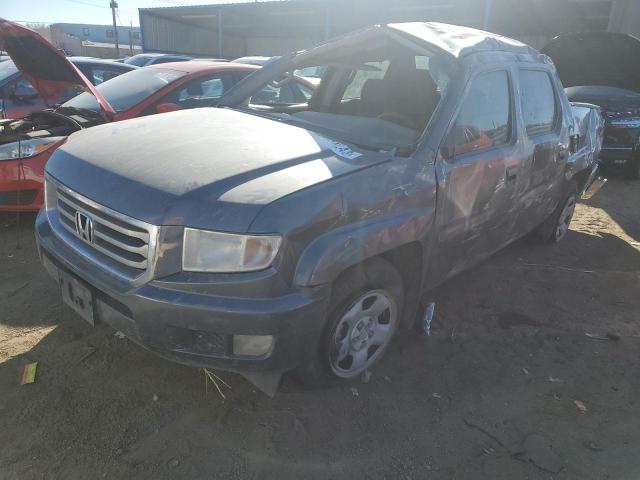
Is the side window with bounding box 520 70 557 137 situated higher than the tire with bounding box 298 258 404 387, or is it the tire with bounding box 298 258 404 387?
the side window with bounding box 520 70 557 137

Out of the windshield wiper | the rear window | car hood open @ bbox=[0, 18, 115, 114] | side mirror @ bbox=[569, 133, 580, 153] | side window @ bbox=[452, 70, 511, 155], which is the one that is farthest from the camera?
the windshield wiper

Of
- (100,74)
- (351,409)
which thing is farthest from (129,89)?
(351,409)

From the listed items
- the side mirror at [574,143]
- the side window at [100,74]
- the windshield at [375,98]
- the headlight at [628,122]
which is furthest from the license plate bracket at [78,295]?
the headlight at [628,122]

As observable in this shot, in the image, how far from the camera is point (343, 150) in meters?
2.53

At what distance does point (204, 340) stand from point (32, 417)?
1.01 meters

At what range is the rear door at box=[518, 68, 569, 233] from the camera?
137 inches

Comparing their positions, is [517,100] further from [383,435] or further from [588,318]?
[383,435]

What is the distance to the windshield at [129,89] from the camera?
5074 mm

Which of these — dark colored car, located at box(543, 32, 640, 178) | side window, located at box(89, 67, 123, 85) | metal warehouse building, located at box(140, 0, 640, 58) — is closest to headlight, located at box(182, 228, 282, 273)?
side window, located at box(89, 67, 123, 85)

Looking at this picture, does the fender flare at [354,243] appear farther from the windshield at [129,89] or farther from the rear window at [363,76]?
the windshield at [129,89]

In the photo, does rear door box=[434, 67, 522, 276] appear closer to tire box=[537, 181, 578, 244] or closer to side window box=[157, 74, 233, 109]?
tire box=[537, 181, 578, 244]

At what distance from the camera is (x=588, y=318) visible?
11.9ft

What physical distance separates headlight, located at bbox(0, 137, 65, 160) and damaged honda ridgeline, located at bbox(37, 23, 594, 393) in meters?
1.69

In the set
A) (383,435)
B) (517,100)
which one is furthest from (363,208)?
(517,100)
